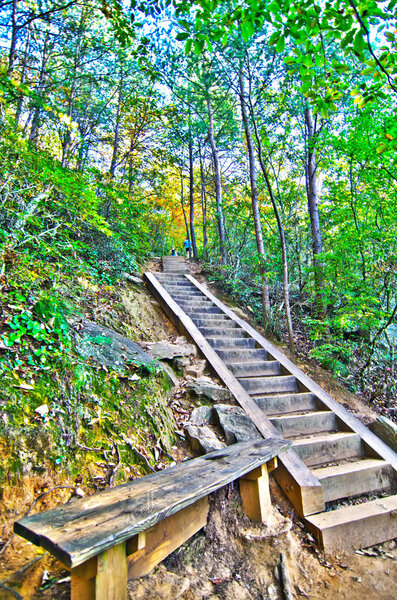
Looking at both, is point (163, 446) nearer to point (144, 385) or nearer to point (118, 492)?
point (144, 385)

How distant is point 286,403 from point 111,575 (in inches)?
124

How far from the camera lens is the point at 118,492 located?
175 cm

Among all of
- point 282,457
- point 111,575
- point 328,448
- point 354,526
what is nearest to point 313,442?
point 328,448

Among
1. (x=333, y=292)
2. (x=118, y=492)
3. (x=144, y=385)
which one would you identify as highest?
(x=333, y=292)

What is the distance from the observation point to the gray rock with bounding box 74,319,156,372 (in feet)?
10.5

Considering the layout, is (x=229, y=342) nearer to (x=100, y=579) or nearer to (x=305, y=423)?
(x=305, y=423)

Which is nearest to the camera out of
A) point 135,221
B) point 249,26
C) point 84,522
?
point 84,522

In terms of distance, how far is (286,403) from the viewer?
13.3 ft

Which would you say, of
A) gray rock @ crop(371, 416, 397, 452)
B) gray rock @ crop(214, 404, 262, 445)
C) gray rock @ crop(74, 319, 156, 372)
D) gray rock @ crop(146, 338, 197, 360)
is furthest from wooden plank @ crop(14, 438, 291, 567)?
gray rock @ crop(371, 416, 397, 452)

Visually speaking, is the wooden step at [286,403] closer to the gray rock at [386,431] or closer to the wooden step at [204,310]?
the gray rock at [386,431]

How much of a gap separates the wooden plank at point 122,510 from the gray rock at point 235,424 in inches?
30.5

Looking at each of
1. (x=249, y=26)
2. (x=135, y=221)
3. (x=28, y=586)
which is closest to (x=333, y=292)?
(x=249, y=26)

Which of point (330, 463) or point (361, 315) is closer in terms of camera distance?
point (330, 463)

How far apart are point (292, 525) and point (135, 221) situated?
6.93m
